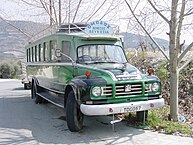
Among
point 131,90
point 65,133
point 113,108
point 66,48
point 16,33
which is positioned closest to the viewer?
point 113,108

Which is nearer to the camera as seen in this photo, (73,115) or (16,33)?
→ (73,115)

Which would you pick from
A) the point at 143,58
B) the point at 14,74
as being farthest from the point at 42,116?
the point at 14,74

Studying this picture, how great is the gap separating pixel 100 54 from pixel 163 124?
2443 millimetres

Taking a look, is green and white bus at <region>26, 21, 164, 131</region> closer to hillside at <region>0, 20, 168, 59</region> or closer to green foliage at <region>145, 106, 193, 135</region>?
green foliage at <region>145, 106, 193, 135</region>

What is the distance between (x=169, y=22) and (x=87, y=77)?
2564mm

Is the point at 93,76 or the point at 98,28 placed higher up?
the point at 98,28

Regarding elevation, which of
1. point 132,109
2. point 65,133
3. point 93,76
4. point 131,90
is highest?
point 93,76

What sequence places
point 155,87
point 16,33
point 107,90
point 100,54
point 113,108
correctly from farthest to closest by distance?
point 16,33 → point 100,54 → point 155,87 → point 107,90 → point 113,108

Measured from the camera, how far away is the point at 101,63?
7543 mm

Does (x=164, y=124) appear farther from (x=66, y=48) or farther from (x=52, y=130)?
(x=66, y=48)

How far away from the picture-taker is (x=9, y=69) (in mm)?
45500

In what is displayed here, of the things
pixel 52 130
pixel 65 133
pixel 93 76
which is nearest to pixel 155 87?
pixel 93 76

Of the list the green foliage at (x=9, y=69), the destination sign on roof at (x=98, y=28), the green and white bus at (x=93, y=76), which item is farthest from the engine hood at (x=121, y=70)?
the green foliage at (x=9, y=69)

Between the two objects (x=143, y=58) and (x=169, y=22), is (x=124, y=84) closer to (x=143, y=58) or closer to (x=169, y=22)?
(x=169, y=22)
